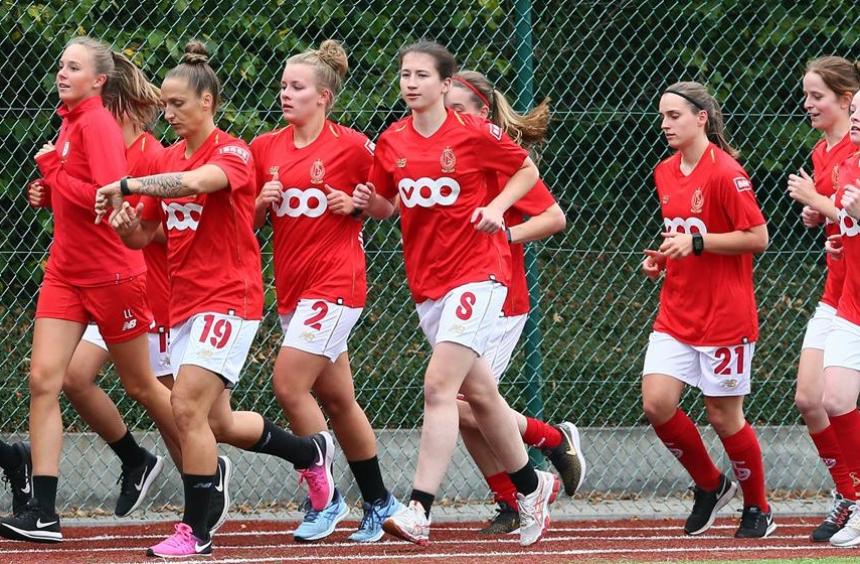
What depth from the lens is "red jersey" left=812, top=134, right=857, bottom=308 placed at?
696 cm

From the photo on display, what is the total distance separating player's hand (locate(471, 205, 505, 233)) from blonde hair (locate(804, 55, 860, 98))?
1890 mm

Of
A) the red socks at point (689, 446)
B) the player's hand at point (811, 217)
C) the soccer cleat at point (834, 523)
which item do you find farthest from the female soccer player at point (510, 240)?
the soccer cleat at point (834, 523)

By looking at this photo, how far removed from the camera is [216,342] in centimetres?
588

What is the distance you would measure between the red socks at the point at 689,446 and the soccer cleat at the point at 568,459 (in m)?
0.53

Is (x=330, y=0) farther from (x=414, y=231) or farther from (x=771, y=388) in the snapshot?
(x=771, y=388)

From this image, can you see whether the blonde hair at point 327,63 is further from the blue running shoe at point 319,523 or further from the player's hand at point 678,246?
the blue running shoe at point 319,523

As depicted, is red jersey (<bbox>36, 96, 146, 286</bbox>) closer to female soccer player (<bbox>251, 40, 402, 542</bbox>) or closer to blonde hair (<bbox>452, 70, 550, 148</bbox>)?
female soccer player (<bbox>251, 40, 402, 542</bbox>)

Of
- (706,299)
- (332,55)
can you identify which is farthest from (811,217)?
(332,55)

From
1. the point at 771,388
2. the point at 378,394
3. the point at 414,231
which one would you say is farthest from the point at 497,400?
the point at 771,388

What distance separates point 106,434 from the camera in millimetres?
7047

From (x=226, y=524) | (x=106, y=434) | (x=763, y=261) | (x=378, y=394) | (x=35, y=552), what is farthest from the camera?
(x=763, y=261)

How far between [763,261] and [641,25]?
166 cm

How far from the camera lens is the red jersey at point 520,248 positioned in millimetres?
7082

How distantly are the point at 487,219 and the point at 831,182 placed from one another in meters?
1.92
